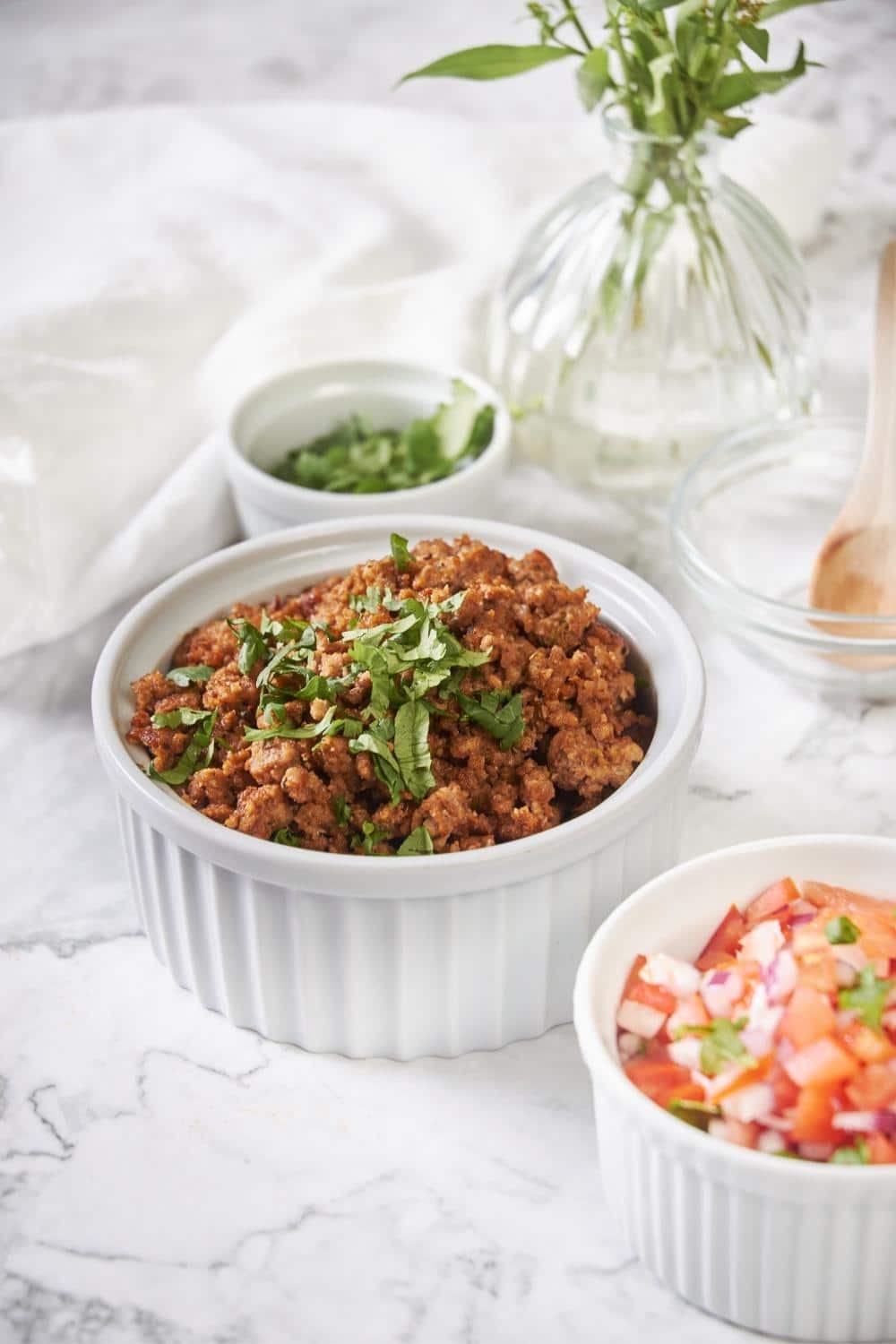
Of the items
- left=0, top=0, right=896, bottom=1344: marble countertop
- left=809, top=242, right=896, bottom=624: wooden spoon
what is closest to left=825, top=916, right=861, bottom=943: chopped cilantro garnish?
left=0, top=0, right=896, bottom=1344: marble countertop

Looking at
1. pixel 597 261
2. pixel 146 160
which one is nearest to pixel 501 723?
pixel 597 261

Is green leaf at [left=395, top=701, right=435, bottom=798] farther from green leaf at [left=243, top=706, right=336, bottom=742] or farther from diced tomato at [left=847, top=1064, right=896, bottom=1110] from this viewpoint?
diced tomato at [left=847, top=1064, right=896, bottom=1110]

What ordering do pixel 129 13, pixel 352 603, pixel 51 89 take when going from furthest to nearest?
pixel 129 13, pixel 51 89, pixel 352 603

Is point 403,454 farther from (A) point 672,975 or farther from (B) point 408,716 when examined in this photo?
(A) point 672,975

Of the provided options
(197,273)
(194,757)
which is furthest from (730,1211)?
(197,273)

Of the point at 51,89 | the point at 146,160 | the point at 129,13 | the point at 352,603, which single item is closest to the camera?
the point at 352,603

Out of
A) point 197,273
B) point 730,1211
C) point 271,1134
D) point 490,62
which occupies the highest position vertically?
point 490,62

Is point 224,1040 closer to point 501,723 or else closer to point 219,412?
point 501,723
